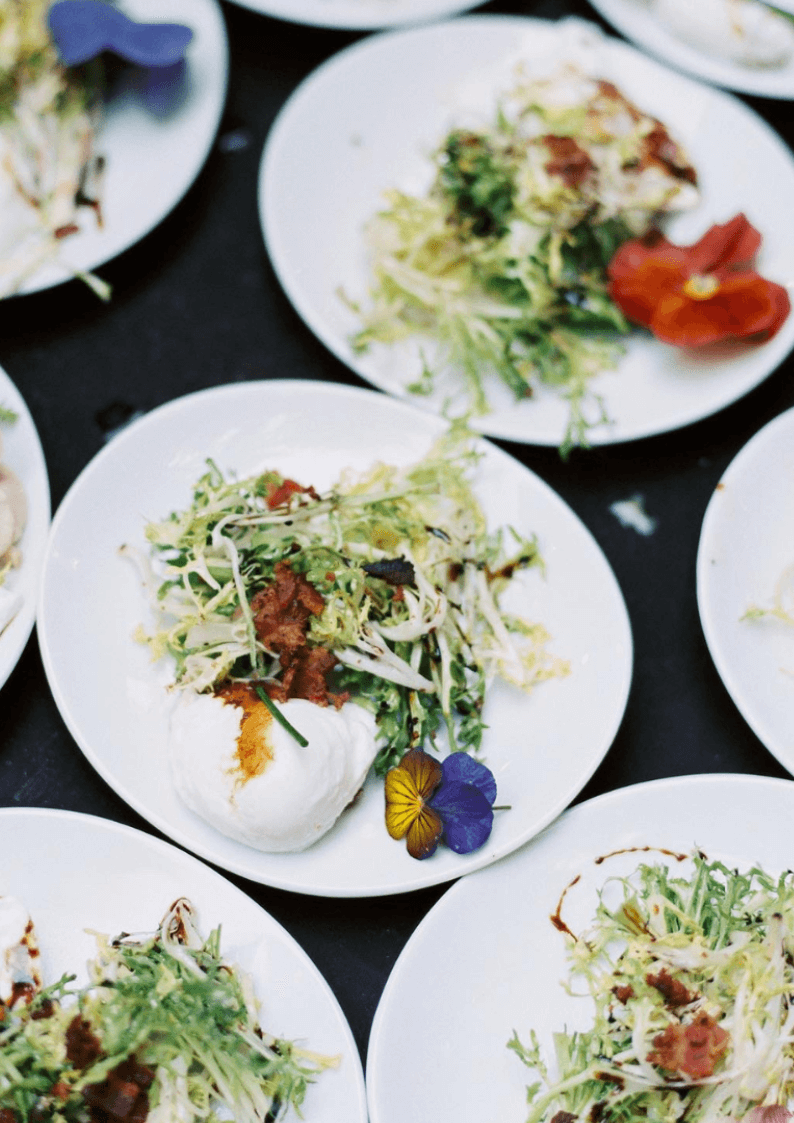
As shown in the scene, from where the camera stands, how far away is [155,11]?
2.41m

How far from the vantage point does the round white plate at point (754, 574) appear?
1.89m

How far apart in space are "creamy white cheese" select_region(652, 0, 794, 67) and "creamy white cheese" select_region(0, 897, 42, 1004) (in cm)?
242

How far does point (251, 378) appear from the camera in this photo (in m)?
2.30

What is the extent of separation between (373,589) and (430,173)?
114 centimetres

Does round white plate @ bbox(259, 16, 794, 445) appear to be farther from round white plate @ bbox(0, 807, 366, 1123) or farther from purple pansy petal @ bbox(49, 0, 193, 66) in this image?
round white plate @ bbox(0, 807, 366, 1123)

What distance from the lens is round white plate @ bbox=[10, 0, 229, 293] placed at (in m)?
2.18

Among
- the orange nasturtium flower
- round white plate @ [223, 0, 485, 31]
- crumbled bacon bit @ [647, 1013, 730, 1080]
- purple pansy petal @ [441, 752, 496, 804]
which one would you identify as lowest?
crumbled bacon bit @ [647, 1013, 730, 1080]

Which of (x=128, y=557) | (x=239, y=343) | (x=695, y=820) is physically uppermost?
(x=239, y=343)

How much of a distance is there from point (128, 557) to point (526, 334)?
1.00 m

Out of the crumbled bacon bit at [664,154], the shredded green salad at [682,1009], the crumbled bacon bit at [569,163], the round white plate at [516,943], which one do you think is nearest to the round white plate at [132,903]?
the round white plate at [516,943]

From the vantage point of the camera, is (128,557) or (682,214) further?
(682,214)

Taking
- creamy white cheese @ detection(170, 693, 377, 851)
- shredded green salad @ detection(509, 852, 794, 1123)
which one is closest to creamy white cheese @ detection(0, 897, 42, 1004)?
creamy white cheese @ detection(170, 693, 377, 851)

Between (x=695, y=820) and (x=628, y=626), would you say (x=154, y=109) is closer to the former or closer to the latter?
(x=628, y=626)

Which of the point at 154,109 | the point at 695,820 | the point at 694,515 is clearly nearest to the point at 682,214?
the point at 694,515
